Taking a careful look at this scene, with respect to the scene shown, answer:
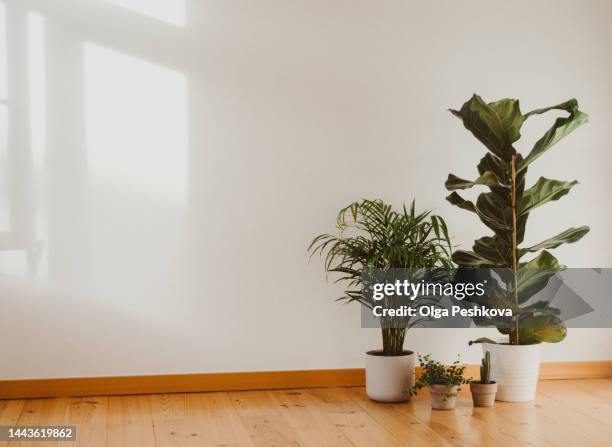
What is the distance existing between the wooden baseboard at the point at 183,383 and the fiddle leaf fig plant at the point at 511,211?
55 cm

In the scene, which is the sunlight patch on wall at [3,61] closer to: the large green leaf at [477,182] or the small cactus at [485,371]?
the large green leaf at [477,182]

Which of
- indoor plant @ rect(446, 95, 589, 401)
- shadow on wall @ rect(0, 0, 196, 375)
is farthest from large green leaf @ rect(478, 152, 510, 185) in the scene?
shadow on wall @ rect(0, 0, 196, 375)

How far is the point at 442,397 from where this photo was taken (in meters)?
3.35

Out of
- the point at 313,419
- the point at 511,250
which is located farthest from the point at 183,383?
the point at 511,250

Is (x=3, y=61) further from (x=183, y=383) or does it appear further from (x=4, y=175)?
(x=183, y=383)

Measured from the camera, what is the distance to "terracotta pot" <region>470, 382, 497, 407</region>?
11.1 ft

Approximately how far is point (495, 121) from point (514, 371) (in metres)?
1.12

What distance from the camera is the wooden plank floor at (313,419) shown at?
291 cm

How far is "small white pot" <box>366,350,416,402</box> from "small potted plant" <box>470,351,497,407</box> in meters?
0.28

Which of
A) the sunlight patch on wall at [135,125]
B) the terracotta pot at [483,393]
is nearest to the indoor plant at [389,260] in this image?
the terracotta pot at [483,393]

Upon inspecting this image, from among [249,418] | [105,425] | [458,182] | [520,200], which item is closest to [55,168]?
[105,425]

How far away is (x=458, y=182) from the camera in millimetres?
3463

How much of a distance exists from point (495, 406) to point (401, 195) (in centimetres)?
112

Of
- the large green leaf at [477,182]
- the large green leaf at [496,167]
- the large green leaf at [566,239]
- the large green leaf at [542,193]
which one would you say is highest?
the large green leaf at [496,167]
